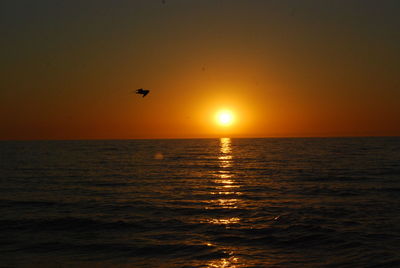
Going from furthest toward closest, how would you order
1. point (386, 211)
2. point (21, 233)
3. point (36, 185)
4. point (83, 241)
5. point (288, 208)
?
point (36, 185) → point (288, 208) → point (386, 211) → point (21, 233) → point (83, 241)

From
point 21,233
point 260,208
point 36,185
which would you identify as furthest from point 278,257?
point 36,185

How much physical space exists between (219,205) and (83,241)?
9592mm

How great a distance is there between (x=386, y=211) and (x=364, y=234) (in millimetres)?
5323

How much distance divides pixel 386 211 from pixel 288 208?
502 cm

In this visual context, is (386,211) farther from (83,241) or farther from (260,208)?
(83,241)

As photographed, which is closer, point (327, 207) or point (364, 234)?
point (364, 234)

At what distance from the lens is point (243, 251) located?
1514cm

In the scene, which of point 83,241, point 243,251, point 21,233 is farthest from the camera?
point 21,233

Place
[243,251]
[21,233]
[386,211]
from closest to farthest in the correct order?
[243,251], [21,233], [386,211]

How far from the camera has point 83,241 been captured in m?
16.8

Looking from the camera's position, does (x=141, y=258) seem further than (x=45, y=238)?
No

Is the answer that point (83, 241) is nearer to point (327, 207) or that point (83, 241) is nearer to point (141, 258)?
point (141, 258)

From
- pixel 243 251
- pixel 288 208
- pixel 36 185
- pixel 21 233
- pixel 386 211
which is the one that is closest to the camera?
pixel 243 251

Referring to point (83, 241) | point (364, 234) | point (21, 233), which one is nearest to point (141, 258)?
point (83, 241)
